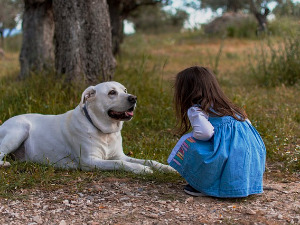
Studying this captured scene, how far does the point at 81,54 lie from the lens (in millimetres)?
6492

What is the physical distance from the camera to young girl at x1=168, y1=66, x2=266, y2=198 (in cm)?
337

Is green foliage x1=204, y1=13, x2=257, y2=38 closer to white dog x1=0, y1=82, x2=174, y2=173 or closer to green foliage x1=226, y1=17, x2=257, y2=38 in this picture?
green foliage x1=226, y1=17, x2=257, y2=38

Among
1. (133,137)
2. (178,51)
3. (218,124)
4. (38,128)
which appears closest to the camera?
(218,124)

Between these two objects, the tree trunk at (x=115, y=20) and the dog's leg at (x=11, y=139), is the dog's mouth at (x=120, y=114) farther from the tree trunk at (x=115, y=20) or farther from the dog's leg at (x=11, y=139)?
the tree trunk at (x=115, y=20)

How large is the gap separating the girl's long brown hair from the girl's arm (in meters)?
0.08

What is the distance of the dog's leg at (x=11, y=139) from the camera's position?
4449 millimetres

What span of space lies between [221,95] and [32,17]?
19.8ft

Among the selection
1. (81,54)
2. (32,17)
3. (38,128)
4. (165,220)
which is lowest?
(165,220)

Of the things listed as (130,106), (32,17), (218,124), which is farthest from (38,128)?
(32,17)

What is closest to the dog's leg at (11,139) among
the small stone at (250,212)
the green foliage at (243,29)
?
the small stone at (250,212)

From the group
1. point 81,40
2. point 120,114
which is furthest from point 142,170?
point 81,40

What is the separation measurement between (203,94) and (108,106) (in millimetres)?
1043

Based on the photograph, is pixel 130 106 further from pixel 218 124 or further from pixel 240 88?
pixel 240 88

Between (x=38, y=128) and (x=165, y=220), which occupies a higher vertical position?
(x=38, y=128)
